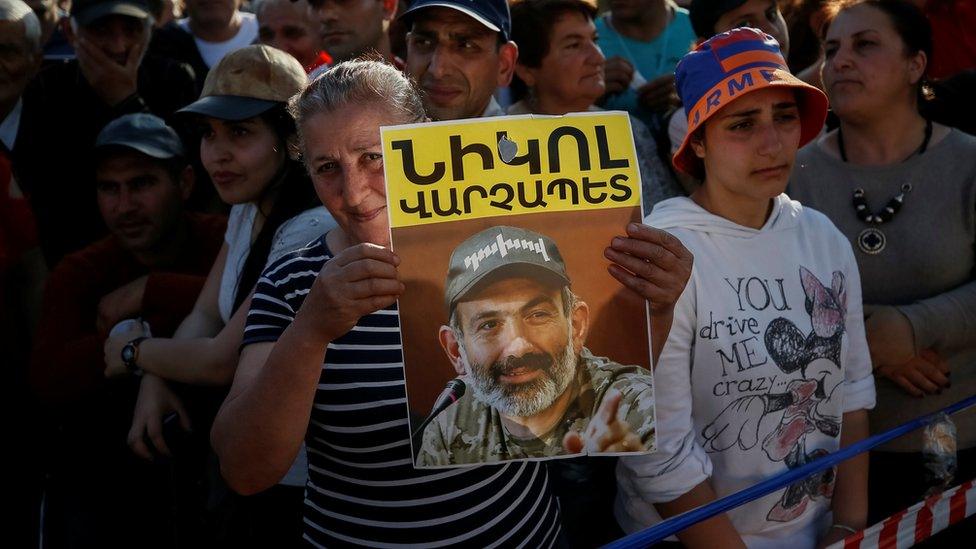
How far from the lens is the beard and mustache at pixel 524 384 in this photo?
67.7 inches

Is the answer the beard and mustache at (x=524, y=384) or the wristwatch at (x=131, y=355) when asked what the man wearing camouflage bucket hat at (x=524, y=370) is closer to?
the beard and mustache at (x=524, y=384)

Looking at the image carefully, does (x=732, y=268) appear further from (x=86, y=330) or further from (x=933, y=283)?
(x=86, y=330)

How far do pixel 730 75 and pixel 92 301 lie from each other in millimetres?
2186

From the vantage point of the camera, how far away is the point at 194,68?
16.3ft

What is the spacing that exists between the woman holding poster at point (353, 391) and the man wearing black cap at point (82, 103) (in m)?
2.29

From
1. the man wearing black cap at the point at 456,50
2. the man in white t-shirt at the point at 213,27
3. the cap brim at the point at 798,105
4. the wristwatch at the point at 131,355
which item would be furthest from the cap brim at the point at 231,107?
the man in white t-shirt at the point at 213,27

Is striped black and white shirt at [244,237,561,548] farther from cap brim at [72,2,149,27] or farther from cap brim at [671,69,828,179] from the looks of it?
cap brim at [72,2,149,27]

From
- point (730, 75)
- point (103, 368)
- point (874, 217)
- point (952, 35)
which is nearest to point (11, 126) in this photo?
point (103, 368)

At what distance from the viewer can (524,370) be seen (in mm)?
1718

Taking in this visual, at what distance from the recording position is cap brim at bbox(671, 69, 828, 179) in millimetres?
2369

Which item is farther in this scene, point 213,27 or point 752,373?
point 213,27

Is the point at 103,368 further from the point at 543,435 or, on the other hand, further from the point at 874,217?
the point at 874,217

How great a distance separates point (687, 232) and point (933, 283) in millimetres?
1036


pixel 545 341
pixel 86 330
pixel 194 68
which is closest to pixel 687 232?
pixel 545 341
